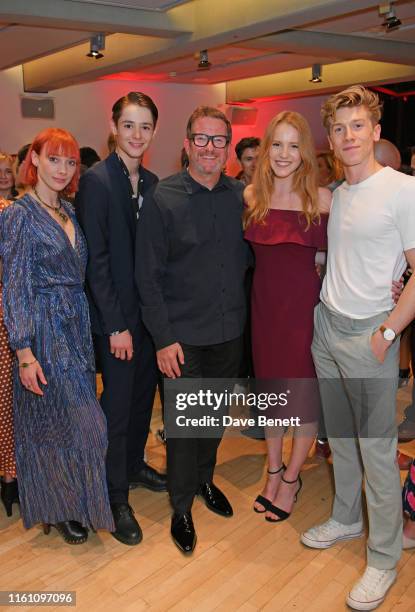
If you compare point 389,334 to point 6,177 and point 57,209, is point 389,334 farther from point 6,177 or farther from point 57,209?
point 6,177

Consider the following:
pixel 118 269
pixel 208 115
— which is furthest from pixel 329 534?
pixel 208 115

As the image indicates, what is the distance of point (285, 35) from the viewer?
5.58 meters

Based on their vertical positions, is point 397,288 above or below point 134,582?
above

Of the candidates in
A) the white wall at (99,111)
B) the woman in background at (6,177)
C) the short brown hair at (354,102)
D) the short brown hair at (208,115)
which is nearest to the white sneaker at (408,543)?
the short brown hair at (354,102)

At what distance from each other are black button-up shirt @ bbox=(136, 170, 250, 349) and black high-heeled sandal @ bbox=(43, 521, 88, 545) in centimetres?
90

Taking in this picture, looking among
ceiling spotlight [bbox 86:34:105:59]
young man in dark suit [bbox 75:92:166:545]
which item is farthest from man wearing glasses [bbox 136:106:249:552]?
ceiling spotlight [bbox 86:34:105:59]

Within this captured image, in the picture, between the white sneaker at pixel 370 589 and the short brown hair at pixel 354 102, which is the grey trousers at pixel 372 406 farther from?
the short brown hair at pixel 354 102

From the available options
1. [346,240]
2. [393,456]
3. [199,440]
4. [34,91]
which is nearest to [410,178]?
[346,240]

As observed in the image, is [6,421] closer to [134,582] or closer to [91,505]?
[91,505]

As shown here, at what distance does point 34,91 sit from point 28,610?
7.82 m

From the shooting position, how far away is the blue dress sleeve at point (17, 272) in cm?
219

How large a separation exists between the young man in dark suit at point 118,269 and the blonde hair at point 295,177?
0.47 metres

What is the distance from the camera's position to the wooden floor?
217 cm

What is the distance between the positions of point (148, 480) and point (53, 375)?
37.0 inches
